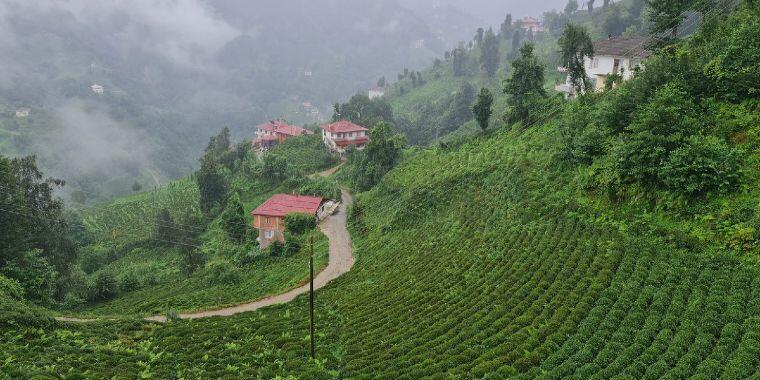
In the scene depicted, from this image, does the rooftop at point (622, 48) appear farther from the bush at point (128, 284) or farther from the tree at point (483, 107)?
the bush at point (128, 284)

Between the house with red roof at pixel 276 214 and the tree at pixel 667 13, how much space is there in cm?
3613

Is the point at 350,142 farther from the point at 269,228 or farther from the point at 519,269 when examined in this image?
the point at 519,269

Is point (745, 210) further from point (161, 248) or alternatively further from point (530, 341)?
point (161, 248)

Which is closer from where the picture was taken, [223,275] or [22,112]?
[223,275]

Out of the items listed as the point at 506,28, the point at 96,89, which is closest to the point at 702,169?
the point at 506,28

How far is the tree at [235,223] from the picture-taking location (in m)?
54.7

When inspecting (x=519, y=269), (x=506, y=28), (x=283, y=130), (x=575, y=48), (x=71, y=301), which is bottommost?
(x=71, y=301)

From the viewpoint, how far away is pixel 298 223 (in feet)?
169

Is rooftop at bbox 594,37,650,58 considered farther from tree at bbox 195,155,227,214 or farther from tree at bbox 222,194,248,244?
tree at bbox 195,155,227,214

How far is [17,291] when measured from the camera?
3088cm

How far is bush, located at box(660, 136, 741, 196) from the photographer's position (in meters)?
23.3

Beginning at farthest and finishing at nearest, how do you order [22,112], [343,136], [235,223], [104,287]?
[22,112]
[343,136]
[235,223]
[104,287]

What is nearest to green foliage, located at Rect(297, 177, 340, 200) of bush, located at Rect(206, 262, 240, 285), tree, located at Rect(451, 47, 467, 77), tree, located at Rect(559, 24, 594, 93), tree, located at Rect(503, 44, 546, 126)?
tree, located at Rect(503, 44, 546, 126)

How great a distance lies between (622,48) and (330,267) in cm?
4142
